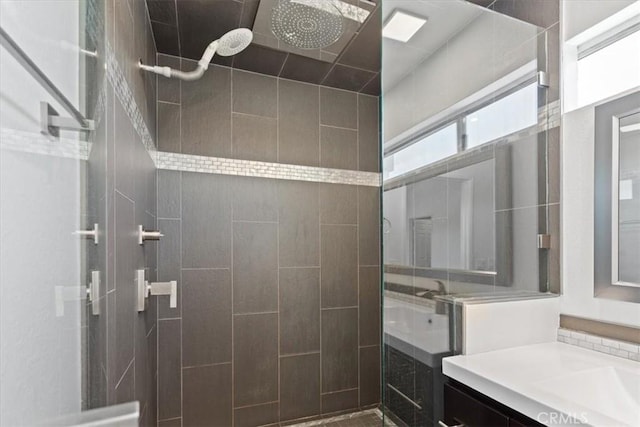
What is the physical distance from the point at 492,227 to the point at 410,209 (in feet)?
1.27

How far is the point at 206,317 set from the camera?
6.86 feet

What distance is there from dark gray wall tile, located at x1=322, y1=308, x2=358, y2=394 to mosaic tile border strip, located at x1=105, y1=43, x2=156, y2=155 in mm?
1592

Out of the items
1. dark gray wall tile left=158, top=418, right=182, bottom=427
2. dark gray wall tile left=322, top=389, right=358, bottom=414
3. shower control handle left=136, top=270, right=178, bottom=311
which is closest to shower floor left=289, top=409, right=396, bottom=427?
dark gray wall tile left=322, top=389, right=358, bottom=414

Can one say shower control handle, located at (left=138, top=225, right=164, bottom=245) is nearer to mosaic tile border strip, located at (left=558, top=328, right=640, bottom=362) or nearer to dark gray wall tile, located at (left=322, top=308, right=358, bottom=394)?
dark gray wall tile, located at (left=322, top=308, right=358, bottom=394)

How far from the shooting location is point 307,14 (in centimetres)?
161

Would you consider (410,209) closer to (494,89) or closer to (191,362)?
(494,89)

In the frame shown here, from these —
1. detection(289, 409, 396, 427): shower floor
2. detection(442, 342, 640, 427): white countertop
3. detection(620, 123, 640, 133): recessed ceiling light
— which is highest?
detection(620, 123, 640, 133): recessed ceiling light

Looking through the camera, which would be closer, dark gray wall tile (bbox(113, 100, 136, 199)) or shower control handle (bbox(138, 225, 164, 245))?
dark gray wall tile (bbox(113, 100, 136, 199))

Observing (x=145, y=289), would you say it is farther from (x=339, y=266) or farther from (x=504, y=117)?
(x=504, y=117)

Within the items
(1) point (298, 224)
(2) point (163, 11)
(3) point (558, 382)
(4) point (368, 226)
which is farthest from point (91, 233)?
(4) point (368, 226)

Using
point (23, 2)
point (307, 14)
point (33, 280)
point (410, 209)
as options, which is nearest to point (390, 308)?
point (410, 209)

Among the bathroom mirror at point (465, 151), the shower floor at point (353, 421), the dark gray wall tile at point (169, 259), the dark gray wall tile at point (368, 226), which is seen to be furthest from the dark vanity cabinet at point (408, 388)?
the dark gray wall tile at point (169, 259)

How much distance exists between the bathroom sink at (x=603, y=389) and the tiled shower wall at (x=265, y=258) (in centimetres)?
153

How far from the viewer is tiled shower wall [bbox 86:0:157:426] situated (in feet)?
2.55
